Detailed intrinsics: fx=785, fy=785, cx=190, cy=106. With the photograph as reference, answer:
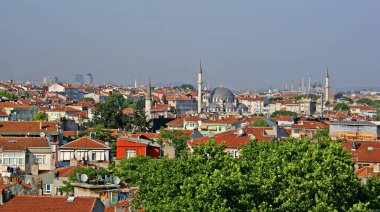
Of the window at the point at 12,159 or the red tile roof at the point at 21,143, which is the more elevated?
the red tile roof at the point at 21,143

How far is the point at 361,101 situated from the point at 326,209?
157160 mm

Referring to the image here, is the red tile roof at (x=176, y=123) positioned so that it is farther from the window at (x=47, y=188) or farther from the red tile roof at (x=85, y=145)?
the window at (x=47, y=188)

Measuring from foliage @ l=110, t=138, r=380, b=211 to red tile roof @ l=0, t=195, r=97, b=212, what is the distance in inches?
76.2

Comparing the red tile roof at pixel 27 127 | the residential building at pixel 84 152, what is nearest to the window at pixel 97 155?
the residential building at pixel 84 152

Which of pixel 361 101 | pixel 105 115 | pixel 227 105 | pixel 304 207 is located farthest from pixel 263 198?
pixel 361 101

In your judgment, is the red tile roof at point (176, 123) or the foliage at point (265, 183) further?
the red tile roof at point (176, 123)

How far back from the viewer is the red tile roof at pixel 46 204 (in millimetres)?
20047

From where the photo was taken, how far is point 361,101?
173 m

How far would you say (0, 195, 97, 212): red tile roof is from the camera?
2005cm

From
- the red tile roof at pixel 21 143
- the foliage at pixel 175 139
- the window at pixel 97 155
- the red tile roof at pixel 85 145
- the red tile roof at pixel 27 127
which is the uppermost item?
the red tile roof at pixel 27 127

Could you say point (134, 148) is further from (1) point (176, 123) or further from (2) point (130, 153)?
(1) point (176, 123)

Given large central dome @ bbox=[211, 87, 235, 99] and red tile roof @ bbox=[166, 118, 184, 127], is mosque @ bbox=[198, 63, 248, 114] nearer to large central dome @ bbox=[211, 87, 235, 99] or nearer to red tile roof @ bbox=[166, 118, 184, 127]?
large central dome @ bbox=[211, 87, 235, 99]

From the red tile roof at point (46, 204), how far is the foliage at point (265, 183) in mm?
1935

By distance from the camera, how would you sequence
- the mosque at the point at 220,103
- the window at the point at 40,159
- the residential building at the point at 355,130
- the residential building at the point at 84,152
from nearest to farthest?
the window at the point at 40,159 → the residential building at the point at 84,152 → the residential building at the point at 355,130 → the mosque at the point at 220,103
